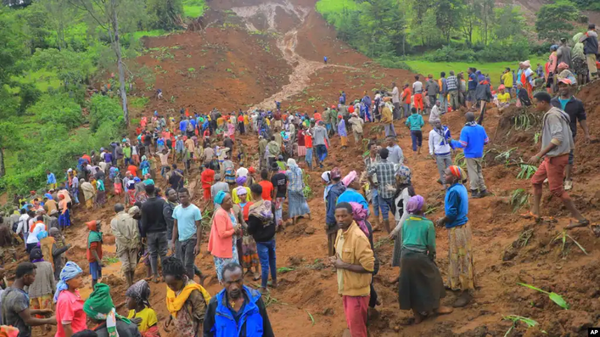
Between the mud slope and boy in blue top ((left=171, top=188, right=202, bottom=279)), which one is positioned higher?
boy in blue top ((left=171, top=188, right=202, bottom=279))

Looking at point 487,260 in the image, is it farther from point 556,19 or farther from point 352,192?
point 556,19

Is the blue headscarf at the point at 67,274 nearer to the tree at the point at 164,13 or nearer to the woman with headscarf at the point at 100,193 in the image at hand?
the woman with headscarf at the point at 100,193

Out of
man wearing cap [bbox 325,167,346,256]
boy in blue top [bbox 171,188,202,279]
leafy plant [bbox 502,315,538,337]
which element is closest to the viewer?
leafy plant [bbox 502,315,538,337]

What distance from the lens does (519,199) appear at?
28.1 ft

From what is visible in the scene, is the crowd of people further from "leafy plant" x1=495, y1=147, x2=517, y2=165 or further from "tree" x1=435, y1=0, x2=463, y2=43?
"tree" x1=435, y1=0, x2=463, y2=43

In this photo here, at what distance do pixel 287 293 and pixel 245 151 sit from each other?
1268 cm

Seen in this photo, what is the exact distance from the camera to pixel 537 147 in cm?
1089

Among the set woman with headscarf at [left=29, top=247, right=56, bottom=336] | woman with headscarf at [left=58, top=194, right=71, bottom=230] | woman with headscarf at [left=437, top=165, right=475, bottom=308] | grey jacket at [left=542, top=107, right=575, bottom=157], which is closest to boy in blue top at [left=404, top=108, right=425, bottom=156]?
grey jacket at [left=542, top=107, right=575, bottom=157]

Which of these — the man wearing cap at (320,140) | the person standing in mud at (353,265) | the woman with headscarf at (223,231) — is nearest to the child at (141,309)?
the woman with headscarf at (223,231)

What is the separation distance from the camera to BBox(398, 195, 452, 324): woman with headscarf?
17.3 feet

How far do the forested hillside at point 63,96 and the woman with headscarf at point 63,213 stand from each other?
798 centimetres

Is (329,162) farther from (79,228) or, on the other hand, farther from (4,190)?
(4,190)

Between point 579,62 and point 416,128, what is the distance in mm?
4572

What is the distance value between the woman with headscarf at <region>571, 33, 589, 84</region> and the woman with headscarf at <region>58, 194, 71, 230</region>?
55.2 ft
